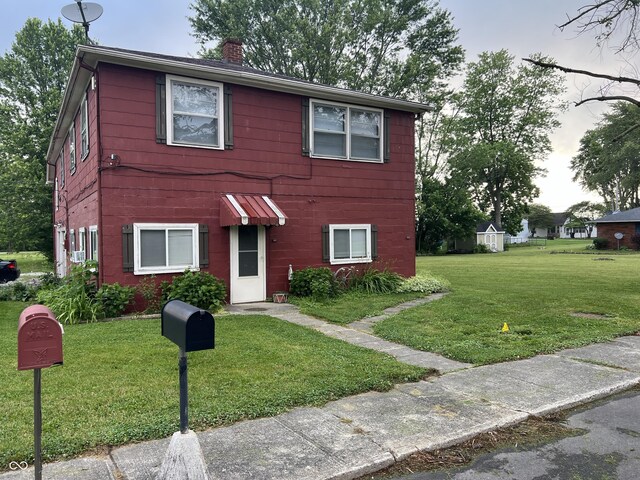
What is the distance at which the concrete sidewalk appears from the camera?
289 centimetres

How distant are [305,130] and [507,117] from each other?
127 ft

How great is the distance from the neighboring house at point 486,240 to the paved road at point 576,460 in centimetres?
3805

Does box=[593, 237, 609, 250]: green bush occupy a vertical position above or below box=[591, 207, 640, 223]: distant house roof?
below

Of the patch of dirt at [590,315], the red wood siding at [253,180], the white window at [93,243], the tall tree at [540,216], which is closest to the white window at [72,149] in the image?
the white window at [93,243]

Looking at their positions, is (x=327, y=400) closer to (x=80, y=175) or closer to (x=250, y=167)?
(x=250, y=167)

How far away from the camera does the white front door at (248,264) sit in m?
10.3

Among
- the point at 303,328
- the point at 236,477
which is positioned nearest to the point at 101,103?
the point at 303,328

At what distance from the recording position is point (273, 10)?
79.5ft

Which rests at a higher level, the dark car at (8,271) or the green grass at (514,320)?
the dark car at (8,271)

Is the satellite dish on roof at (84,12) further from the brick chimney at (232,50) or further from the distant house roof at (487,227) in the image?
the distant house roof at (487,227)

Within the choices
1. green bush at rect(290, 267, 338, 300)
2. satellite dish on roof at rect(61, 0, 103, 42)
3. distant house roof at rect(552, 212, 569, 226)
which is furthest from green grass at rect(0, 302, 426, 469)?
distant house roof at rect(552, 212, 569, 226)

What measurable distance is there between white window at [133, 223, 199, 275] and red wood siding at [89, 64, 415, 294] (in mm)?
191

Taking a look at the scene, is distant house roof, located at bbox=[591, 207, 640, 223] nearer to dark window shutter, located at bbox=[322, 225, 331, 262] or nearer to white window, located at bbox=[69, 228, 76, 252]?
dark window shutter, located at bbox=[322, 225, 331, 262]

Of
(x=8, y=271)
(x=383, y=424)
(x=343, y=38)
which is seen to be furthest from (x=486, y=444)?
(x=343, y=38)
